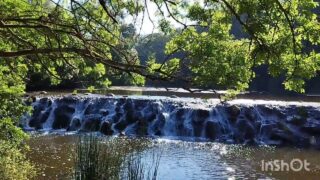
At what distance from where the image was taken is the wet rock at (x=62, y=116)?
20984 mm

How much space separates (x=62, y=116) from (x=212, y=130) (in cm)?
733

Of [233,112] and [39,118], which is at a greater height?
[233,112]

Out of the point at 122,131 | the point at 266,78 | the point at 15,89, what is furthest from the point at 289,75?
the point at 266,78

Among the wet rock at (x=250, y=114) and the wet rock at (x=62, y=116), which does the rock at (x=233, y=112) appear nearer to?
the wet rock at (x=250, y=114)

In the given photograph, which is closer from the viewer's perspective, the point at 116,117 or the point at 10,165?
the point at 10,165

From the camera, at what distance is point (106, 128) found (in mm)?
19766

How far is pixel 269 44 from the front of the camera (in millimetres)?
3844

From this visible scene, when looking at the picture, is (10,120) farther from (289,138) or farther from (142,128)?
(289,138)

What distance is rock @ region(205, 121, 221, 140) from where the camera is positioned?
18.7 metres

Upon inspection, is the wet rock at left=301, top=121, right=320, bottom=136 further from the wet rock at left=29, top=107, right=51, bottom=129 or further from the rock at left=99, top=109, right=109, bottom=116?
the wet rock at left=29, top=107, right=51, bottom=129

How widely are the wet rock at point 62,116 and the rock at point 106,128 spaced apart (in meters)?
1.95

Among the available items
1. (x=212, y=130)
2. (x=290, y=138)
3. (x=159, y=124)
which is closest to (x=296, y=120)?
(x=290, y=138)

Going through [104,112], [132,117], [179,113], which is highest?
[179,113]

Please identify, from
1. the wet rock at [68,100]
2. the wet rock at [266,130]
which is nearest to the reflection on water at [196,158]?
the wet rock at [266,130]
